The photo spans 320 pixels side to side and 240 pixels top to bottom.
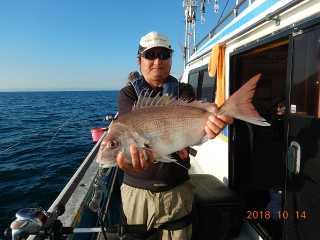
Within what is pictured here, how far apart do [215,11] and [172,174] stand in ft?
18.0

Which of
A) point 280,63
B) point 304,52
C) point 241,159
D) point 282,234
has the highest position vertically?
point 280,63

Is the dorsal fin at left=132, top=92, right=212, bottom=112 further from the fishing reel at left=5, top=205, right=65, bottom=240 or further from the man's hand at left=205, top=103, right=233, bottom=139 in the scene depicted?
the fishing reel at left=5, top=205, right=65, bottom=240

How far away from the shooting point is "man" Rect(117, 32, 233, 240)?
231 cm

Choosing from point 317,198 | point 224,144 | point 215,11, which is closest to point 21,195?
point 224,144

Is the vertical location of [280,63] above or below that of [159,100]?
above

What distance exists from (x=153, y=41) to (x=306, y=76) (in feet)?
5.57

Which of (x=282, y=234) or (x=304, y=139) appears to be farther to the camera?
(x=282, y=234)

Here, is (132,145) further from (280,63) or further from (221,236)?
(280,63)

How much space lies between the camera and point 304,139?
6.66 feet

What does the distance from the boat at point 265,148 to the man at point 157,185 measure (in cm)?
45

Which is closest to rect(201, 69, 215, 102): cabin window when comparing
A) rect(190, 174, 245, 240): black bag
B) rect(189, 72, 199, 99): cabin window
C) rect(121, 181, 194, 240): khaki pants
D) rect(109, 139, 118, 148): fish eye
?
rect(189, 72, 199, 99): cabin window

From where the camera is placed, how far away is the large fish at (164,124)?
1.94 meters

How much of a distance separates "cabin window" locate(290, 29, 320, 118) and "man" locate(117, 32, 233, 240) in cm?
120

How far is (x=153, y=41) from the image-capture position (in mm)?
2367
